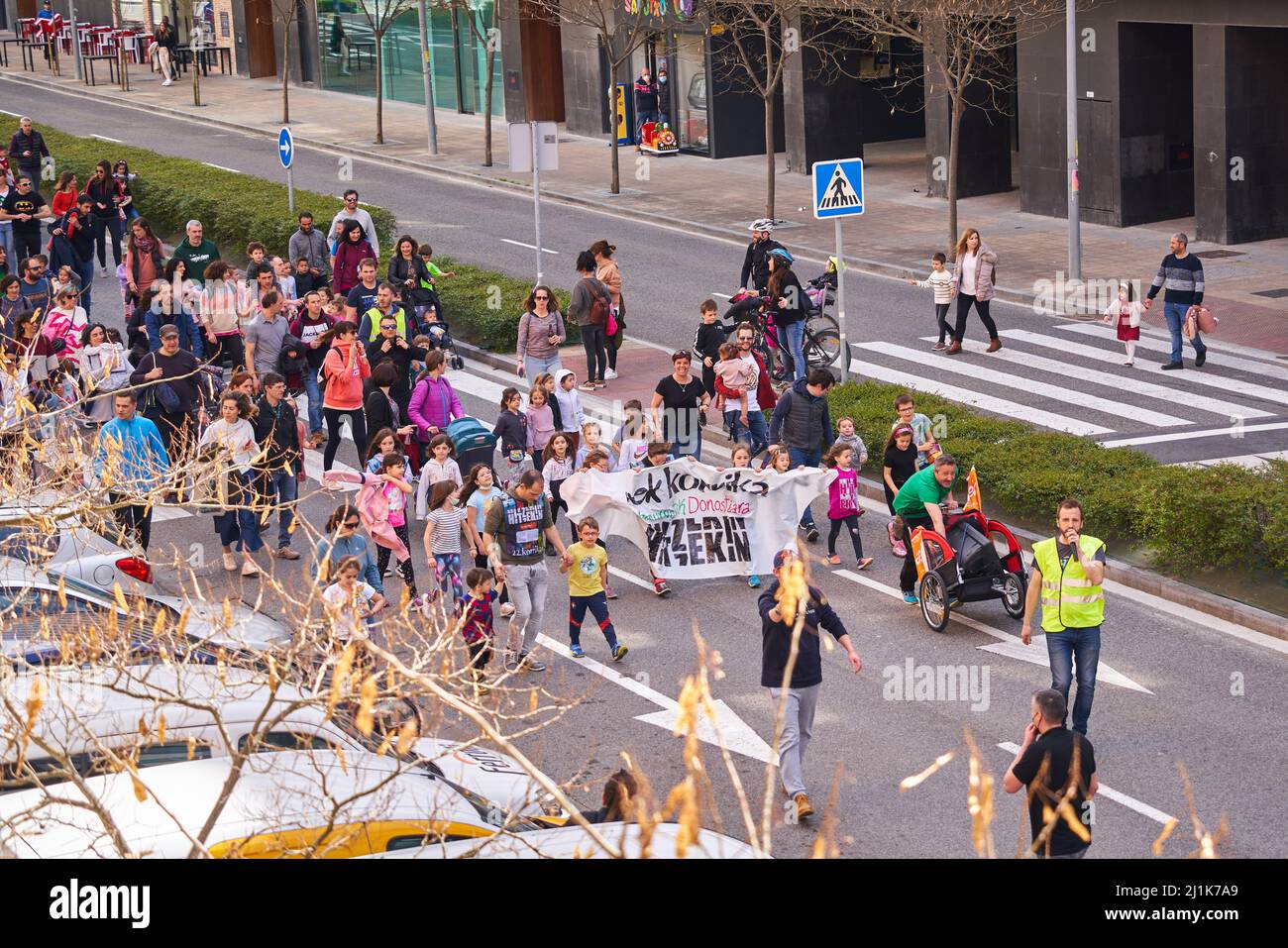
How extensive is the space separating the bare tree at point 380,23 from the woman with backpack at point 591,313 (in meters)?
24.8

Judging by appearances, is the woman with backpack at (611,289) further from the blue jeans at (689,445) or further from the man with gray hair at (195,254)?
the man with gray hair at (195,254)

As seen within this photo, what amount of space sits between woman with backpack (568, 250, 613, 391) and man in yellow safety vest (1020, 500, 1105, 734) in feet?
35.8

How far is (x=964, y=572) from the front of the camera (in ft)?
45.8

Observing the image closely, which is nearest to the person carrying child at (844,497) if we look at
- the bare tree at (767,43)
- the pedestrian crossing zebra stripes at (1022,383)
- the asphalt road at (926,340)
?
the asphalt road at (926,340)

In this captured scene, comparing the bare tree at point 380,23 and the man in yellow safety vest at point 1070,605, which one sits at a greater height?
the bare tree at point 380,23

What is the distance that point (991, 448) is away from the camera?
17141mm

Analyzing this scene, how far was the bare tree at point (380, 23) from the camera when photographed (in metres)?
45.8

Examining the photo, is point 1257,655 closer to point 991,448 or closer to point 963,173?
point 991,448

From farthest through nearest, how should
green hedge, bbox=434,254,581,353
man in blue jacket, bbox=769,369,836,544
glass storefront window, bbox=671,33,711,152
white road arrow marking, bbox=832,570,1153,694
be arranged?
glass storefront window, bbox=671,33,711,152
green hedge, bbox=434,254,581,353
man in blue jacket, bbox=769,369,836,544
white road arrow marking, bbox=832,570,1153,694

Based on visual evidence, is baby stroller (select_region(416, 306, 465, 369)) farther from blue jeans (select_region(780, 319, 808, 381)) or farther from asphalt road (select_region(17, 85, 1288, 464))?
blue jeans (select_region(780, 319, 808, 381))

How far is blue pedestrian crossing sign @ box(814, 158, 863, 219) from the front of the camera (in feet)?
69.3

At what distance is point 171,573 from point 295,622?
956 centimetres

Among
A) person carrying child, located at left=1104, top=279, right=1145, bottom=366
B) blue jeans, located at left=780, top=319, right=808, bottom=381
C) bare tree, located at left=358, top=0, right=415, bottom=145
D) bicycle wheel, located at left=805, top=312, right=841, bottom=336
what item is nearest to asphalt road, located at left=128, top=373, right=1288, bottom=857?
blue jeans, located at left=780, top=319, right=808, bottom=381

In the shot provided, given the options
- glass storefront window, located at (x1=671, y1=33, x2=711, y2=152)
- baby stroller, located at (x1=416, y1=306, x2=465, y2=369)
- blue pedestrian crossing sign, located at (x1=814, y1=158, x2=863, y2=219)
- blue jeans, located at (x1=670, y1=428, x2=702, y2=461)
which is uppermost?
glass storefront window, located at (x1=671, y1=33, x2=711, y2=152)
